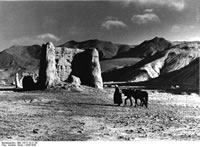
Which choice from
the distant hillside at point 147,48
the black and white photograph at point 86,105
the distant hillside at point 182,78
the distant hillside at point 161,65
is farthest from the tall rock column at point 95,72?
the distant hillside at point 147,48

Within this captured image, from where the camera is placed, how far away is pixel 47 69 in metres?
28.1

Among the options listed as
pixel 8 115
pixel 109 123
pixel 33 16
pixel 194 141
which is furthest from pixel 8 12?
pixel 194 141

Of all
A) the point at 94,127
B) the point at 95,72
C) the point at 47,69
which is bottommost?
Result: the point at 94,127

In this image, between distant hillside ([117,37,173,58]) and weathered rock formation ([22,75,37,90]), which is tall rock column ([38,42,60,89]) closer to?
weathered rock formation ([22,75,37,90])

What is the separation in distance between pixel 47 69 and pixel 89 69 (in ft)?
16.5

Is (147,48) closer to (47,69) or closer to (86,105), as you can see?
(47,69)

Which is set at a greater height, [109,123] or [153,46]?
[153,46]

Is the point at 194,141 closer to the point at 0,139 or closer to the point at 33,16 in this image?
the point at 0,139

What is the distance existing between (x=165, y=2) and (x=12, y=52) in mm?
186924

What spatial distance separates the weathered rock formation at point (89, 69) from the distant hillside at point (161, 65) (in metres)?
45.7

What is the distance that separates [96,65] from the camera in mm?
30938

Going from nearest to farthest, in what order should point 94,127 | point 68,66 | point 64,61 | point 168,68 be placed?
point 94,127 → point 64,61 → point 68,66 → point 168,68

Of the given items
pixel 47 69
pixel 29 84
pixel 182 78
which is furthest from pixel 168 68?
pixel 47 69

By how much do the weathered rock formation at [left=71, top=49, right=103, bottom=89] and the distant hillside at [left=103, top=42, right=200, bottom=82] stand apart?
4566cm
